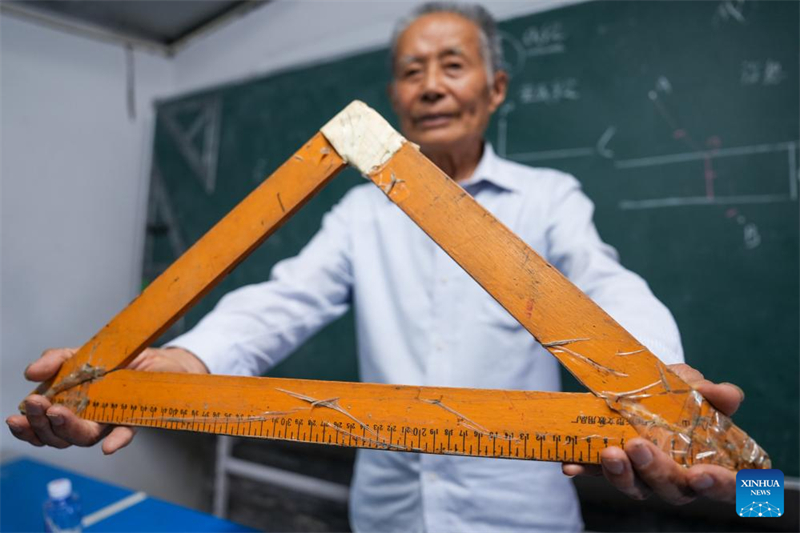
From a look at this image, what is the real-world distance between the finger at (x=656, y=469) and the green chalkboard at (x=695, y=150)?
75 cm

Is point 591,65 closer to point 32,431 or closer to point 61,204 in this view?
point 32,431

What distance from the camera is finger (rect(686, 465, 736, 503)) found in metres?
0.50

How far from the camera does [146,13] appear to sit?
195 centimetres

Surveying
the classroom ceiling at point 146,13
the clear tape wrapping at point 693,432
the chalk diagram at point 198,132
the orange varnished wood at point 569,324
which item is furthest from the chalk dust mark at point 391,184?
the classroom ceiling at point 146,13

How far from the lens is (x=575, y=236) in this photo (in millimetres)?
907

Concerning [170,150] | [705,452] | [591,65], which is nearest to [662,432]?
[705,452]

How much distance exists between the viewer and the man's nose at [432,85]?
100 cm

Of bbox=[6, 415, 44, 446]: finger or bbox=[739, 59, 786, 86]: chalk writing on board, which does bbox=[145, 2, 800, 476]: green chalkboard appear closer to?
bbox=[739, 59, 786, 86]: chalk writing on board

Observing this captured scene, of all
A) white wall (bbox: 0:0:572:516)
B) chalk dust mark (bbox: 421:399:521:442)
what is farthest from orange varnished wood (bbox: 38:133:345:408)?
white wall (bbox: 0:0:572:516)

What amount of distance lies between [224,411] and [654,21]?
49.0 inches

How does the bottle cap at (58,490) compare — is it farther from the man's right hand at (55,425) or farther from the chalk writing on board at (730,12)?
the chalk writing on board at (730,12)

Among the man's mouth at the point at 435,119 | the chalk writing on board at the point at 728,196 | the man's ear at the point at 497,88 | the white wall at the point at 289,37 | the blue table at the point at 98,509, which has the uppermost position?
the white wall at the point at 289,37

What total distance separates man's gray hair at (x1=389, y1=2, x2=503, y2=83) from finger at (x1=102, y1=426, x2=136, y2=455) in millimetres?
847

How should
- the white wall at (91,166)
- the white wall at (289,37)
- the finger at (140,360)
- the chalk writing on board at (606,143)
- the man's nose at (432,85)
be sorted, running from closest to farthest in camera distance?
the finger at (140,360), the man's nose at (432,85), the chalk writing on board at (606,143), the white wall at (289,37), the white wall at (91,166)
